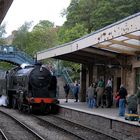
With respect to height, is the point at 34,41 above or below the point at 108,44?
above

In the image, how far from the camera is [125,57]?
2248 cm

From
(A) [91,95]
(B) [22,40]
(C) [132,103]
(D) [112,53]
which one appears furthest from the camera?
(B) [22,40]

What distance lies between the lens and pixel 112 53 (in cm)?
2300

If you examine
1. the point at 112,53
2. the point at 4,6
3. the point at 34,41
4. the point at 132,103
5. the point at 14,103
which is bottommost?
the point at 14,103

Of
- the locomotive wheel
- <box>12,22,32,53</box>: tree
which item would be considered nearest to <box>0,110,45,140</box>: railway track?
the locomotive wheel

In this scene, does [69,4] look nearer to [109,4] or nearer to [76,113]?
[109,4]

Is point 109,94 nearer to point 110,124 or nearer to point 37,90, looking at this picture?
point 37,90

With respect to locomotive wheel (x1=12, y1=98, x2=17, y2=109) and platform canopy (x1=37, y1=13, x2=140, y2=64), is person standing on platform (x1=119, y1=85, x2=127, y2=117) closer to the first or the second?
platform canopy (x1=37, y1=13, x2=140, y2=64)

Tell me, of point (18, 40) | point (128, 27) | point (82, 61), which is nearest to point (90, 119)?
point (128, 27)

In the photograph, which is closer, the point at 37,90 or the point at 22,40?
the point at 37,90

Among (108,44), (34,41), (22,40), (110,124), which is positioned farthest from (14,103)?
(22,40)

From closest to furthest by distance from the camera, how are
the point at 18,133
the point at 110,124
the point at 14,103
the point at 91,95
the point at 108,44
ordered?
the point at 18,133, the point at 110,124, the point at 108,44, the point at 91,95, the point at 14,103

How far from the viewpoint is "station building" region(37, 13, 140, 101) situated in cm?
1600

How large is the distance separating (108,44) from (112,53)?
2.96 m
